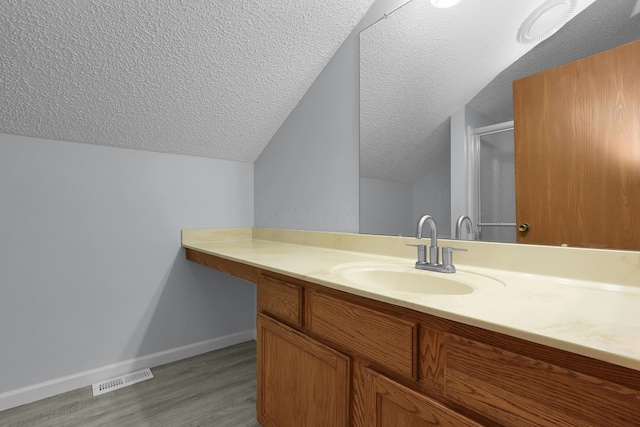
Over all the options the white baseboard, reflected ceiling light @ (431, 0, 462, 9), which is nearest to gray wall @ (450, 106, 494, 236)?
reflected ceiling light @ (431, 0, 462, 9)

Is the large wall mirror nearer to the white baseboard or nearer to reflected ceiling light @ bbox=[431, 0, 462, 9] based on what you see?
reflected ceiling light @ bbox=[431, 0, 462, 9]

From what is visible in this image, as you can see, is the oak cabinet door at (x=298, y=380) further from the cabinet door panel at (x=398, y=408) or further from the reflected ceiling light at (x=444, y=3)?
the reflected ceiling light at (x=444, y=3)

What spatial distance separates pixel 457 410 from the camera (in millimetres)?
672

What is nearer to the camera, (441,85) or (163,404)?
(441,85)

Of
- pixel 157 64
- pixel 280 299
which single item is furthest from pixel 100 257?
pixel 280 299

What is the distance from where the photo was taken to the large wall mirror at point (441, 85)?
0.99 metres

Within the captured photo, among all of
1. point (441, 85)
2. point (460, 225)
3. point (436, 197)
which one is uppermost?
point (441, 85)

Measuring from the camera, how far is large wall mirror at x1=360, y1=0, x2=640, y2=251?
3.26 ft

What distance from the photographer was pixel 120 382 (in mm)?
1867

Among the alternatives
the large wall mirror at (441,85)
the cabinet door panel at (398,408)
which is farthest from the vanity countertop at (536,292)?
the cabinet door panel at (398,408)

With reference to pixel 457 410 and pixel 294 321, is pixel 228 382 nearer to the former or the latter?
pixel 294 321

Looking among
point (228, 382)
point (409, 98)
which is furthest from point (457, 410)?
point (228, 382)

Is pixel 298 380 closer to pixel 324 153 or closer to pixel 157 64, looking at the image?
pixel 324 153

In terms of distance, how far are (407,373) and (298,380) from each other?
51 centimetres
